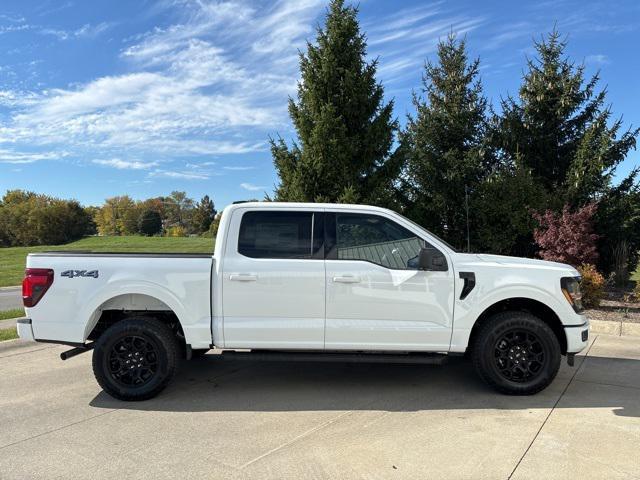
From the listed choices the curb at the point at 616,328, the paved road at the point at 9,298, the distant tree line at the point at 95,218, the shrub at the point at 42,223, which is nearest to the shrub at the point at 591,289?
the curb at the point at 616,328

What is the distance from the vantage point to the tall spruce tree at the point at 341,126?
1262 cm

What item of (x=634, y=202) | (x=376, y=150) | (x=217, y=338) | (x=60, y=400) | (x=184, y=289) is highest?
(x=376, y=150)

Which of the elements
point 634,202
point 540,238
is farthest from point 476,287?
point 634,202

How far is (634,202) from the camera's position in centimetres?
1336

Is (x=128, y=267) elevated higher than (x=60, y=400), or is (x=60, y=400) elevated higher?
(x=128, y=267)

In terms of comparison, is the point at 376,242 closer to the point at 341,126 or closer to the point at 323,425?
the point at 323,425

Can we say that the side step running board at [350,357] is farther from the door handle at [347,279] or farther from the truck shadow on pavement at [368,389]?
the door handle at [347,279]

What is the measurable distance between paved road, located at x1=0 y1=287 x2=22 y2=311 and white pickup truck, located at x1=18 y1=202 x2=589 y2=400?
901cm

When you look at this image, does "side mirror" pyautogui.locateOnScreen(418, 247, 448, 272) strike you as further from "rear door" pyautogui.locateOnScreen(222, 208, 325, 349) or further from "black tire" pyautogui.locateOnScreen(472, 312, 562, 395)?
"rear door" pyautogui.locateOnScreen(222, 208, 325, 349)

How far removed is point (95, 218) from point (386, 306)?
4700 inches

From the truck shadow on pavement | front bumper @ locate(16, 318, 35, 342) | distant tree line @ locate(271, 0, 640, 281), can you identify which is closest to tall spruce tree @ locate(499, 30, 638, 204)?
distant tree line @ locate(271, 0, 640, 281)

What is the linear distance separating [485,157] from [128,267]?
13127mm

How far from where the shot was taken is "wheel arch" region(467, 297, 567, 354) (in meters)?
4.97

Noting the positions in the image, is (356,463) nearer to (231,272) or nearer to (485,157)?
(231,272)
